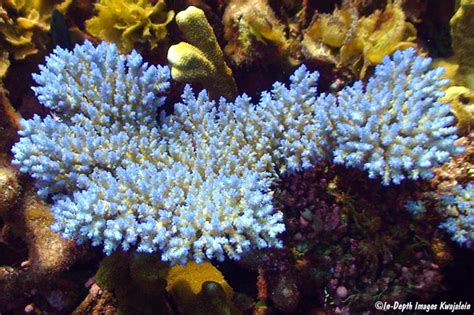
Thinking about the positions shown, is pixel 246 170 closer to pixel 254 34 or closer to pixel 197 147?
Answer: pixel 197 147

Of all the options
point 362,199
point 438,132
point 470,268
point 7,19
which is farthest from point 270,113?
point 7,19

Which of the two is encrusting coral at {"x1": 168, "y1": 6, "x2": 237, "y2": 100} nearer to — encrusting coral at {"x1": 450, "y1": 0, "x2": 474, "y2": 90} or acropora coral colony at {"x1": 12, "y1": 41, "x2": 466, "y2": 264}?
acropora coral colony at {"x1": 12, "y1": 41, "x2": 466, "y2": 264}

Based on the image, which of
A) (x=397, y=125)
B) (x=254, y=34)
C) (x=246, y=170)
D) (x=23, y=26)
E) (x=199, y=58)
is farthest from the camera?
(x=23, y=26)

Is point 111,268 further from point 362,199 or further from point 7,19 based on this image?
point 7,19

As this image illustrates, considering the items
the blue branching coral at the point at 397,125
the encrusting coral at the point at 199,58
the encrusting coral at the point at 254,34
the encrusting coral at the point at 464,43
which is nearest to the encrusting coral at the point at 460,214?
the blue branching coral at the point at 397,125

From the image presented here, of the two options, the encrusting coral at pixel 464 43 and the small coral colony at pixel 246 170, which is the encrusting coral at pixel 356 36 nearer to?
the small coral colony at pixel 246 170

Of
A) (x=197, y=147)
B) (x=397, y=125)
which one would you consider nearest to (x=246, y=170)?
(x=197, y=147)

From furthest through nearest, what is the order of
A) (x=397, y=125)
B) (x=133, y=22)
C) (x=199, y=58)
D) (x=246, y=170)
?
(x=133, y=22) < (x=199, y=58) < (x=246, y=170) < (x=397, y=125)

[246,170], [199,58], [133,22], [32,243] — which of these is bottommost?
[32,243]
